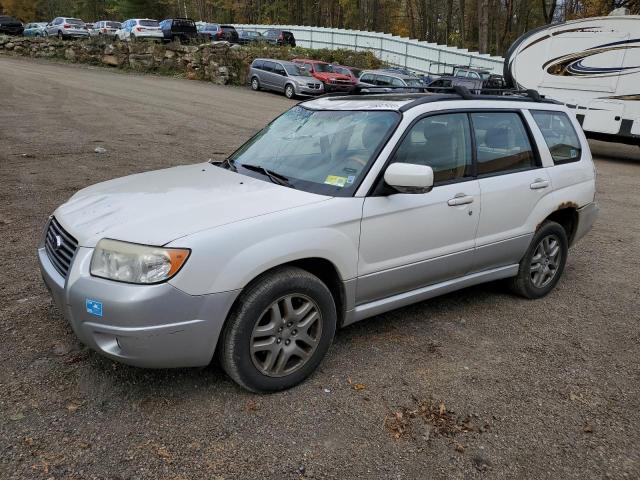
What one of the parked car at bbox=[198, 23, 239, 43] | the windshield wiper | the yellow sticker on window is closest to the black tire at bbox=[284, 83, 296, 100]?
the parked car at bbox=[198, 23, 239, 43]

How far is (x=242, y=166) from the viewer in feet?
13.2

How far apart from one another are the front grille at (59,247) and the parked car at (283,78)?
2155cm

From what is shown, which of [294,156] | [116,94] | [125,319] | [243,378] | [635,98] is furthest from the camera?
[116,94]

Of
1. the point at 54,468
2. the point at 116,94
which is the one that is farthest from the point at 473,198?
the point at 116,94

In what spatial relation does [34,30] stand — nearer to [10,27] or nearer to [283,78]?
[10,27]

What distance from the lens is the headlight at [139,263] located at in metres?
2.75

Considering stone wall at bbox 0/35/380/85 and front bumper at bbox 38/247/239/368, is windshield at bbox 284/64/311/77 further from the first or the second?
front bumper at bbox 38/247/239/368

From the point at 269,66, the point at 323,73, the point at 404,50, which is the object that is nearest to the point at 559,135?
the point at 323,73

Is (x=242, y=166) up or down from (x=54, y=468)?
up

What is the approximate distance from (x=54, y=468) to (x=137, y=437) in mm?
392

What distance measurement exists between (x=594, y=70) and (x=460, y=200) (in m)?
11.7

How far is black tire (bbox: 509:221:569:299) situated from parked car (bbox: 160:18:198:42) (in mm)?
31189

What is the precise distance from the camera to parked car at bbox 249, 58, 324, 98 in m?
24.1

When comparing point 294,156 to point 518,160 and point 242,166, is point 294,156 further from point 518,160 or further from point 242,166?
point 518,160
